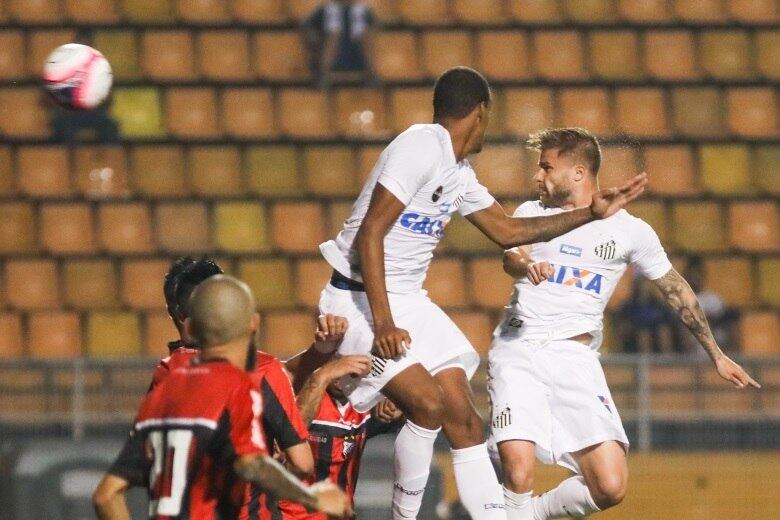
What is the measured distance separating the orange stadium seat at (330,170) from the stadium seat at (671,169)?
2.25m

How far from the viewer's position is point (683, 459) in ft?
29.7

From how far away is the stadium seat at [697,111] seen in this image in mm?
11977

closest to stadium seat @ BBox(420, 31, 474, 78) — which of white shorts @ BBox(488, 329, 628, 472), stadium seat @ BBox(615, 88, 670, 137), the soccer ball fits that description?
stadium seat @ BBox(615, 88, 670, 137)

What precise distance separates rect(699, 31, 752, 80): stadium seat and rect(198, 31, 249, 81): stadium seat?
3.61 meters

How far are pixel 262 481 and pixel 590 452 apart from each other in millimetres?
2718

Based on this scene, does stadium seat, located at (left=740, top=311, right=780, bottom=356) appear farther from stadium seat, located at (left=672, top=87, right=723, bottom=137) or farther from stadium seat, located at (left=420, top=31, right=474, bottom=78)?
stadium seat, located at (left=420, top=31, right=474, bottom=78)

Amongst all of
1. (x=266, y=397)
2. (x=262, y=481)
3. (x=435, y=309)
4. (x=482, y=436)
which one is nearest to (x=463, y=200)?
(x=435, y=309)

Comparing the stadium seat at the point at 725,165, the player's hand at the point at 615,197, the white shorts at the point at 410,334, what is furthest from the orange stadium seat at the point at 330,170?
the player's hand at the point at 615,197

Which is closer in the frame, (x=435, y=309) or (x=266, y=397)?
(x=266, y=397)

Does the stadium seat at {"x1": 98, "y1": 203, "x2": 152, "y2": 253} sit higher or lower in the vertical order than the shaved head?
lower

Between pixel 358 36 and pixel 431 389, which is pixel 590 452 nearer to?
pixel 431 389

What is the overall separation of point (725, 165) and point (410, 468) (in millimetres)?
6528

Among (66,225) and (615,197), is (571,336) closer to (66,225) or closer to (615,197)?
(615,197)

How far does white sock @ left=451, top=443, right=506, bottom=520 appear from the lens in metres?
5.81
